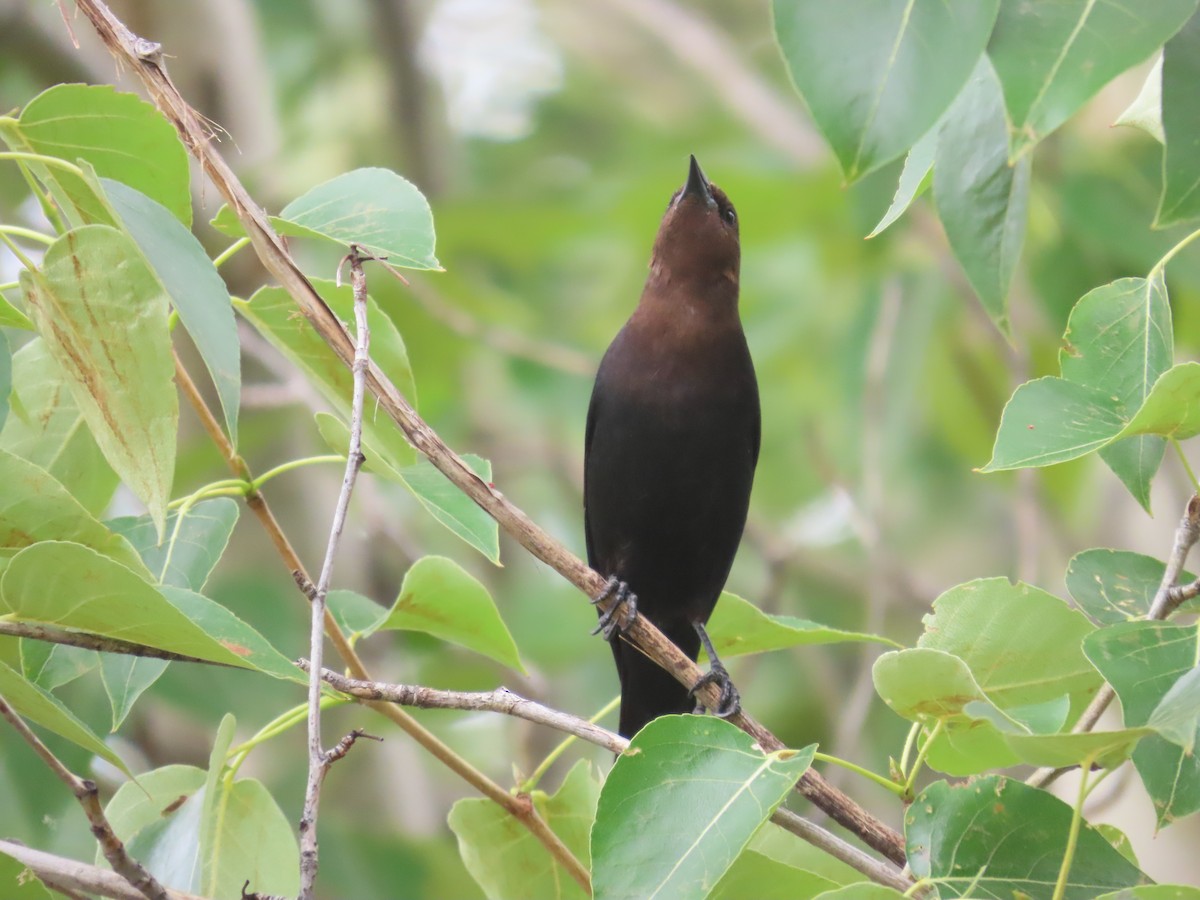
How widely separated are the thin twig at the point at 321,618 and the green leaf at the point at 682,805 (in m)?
0.32

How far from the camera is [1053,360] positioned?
543 centimetres

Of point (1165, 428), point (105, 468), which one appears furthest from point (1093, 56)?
point (105, 468)

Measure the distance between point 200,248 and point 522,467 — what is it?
17.1ft

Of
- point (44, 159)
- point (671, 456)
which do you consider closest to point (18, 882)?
point (44, 159)

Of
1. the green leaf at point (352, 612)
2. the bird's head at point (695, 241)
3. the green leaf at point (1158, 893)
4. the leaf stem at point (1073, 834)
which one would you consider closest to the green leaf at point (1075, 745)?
the leaf stem at point (1073, 834)

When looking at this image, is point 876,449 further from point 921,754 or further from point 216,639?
point 216,639

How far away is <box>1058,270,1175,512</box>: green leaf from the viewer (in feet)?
5.70

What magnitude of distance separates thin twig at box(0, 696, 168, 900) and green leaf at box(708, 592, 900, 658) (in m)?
0.94

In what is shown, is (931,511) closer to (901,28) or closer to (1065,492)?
(1065,492)

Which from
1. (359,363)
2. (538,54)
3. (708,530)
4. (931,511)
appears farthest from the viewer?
(538,54)

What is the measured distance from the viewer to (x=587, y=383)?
5.75 m

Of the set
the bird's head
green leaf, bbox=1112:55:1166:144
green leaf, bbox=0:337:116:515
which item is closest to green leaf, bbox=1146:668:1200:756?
green leaf, bbox=1112:55:1166:144

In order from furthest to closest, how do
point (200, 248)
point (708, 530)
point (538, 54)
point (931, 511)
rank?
point (538, 54)
point (931, 511)
point (708, 530)
point (200, 248)

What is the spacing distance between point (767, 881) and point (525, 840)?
1.92 feet
